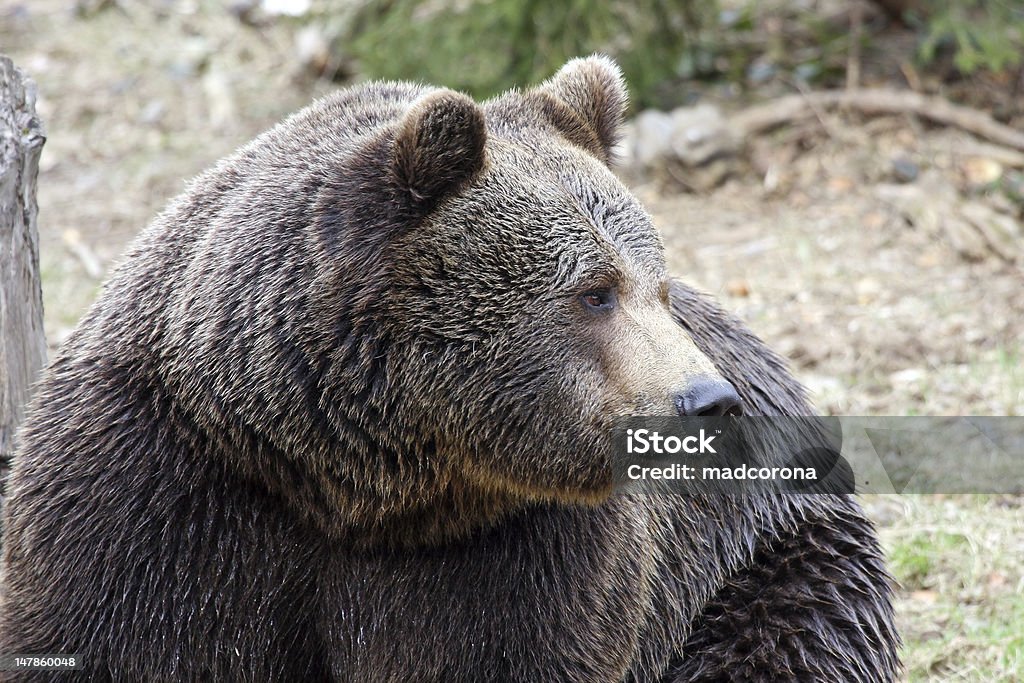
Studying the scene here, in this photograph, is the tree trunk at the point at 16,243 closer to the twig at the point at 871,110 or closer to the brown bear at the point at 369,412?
the brown bear at the point at 369,412

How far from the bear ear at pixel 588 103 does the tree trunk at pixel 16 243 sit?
221 centimetres

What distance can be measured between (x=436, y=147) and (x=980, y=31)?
791 centimetres

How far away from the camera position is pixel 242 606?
154 inches

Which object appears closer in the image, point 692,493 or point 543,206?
point 543,206

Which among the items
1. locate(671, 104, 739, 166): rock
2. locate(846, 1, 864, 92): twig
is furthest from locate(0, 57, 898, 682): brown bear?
locate(846, 1, 864, 92): twig

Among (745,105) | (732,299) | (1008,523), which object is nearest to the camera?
(1008,523)

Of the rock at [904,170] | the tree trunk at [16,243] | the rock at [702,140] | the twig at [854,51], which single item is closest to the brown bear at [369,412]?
the tree trunk at [16,243]

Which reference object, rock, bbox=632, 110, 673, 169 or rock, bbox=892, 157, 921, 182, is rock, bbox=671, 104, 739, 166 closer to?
rock, bbox=632, 110, 673, 169

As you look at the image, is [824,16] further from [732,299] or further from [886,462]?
[886,462]

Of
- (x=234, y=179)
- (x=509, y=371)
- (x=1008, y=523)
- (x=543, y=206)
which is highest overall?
(x=234, y=179)

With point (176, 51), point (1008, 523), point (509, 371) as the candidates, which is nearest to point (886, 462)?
point (1008, 523)

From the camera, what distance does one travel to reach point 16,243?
16.0 feet

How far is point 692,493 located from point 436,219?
1.72 m

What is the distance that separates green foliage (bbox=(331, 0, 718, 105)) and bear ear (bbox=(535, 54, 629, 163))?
610 cm
